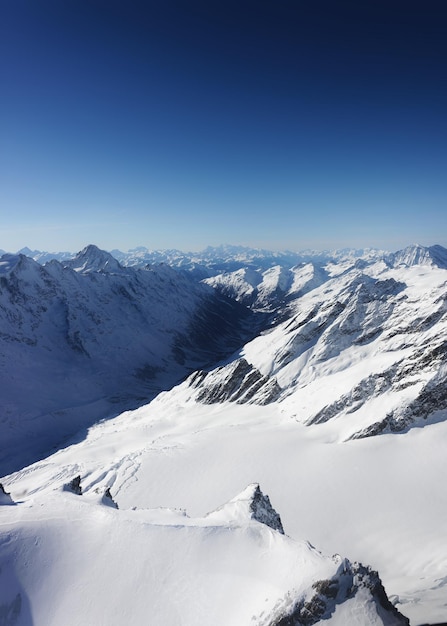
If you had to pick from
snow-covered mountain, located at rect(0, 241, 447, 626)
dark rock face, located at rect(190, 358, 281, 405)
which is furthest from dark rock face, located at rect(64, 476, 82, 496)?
dark rock face, located at rect(190, 358, 281, 405)

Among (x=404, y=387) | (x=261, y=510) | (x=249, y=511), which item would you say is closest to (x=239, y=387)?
(x=404, y=387)

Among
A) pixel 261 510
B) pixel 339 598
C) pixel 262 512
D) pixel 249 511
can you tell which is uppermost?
pixel 339 598

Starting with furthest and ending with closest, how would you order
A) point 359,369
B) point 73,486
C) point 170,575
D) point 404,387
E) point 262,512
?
point 359,369, point 404,387, point 73,486, point 262,512, point 170,575

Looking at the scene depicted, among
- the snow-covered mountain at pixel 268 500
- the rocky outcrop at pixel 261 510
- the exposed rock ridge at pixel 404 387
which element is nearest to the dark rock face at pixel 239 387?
the snow-covered mountain at pixel 268 500

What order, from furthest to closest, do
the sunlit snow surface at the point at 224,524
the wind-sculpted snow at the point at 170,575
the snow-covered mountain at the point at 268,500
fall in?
the sunlit snow surface at the point at 224,524, the snow-covered mountain at the point at 268,500, the wind-sculpted snow at the point at 170,575

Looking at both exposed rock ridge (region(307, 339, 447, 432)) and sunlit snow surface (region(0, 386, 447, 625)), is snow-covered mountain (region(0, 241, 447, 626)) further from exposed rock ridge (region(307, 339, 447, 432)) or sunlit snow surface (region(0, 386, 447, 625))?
exposed rock ridge (region(307, 339, 447, 432))

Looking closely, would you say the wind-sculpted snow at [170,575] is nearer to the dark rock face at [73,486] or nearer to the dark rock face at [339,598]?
the dark rock face at [339,598]

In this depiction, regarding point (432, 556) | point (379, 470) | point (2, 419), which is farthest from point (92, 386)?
point (432, 556)

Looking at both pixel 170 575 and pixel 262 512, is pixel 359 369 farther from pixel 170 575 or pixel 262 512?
pixel 170 575

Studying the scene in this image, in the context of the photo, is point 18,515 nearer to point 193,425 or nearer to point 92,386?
point 193,425
